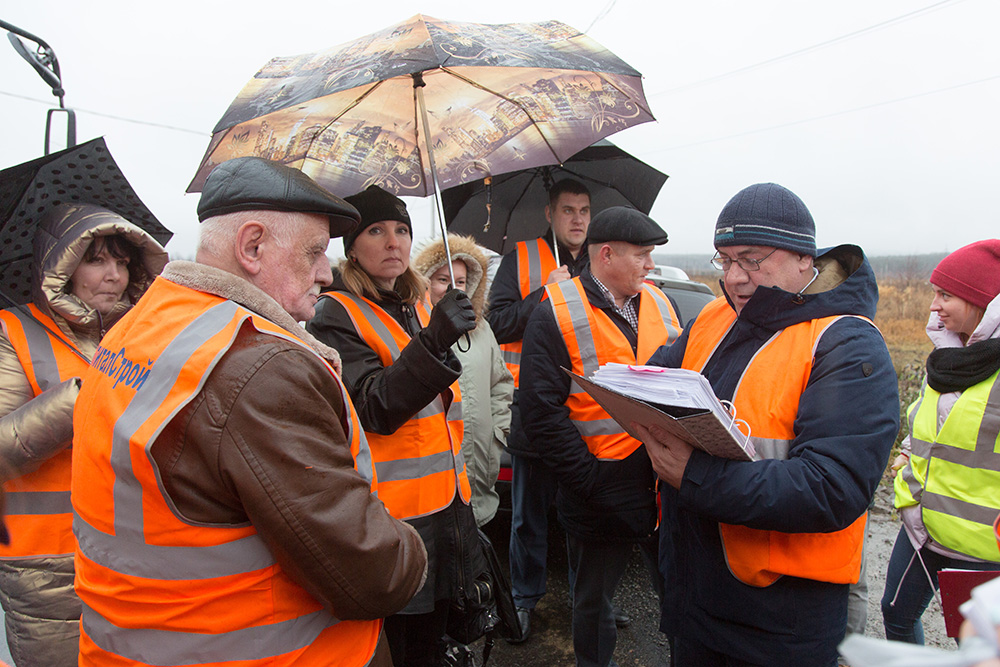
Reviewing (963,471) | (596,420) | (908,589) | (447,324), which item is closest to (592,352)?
(596,420)

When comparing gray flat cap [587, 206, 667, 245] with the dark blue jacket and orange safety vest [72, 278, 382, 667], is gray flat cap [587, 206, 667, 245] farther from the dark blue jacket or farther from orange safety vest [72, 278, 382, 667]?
orange safety vest [72, 278, 382, 667]

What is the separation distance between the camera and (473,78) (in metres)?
2.44

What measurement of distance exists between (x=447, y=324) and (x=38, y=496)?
4.67 feet

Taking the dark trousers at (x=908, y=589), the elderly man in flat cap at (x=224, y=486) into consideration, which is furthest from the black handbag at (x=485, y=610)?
the dark trousers at (x=908, y=589)

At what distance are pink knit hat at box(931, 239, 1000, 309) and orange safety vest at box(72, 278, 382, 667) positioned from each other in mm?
2809

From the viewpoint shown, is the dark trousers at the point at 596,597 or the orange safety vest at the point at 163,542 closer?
the orange safety vest at the point at 163,542

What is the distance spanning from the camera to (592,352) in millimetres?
2705

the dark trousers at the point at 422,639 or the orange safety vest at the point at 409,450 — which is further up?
the orange safety vest at the point at 409,450

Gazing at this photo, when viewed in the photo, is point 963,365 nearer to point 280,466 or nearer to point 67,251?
point 280,466

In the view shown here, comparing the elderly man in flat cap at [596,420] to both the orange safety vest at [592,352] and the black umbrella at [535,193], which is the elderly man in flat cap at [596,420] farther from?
the black umbrella at [535,193]

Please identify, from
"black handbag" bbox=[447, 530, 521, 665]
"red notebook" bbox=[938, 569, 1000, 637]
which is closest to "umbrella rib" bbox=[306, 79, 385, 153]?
"black handbag" bbox=[447, 530, 521, 665]

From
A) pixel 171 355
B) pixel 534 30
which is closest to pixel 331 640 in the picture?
pixel 171 355

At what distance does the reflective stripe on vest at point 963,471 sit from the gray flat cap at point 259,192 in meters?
2.59

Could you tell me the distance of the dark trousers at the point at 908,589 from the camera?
8.60 ft
